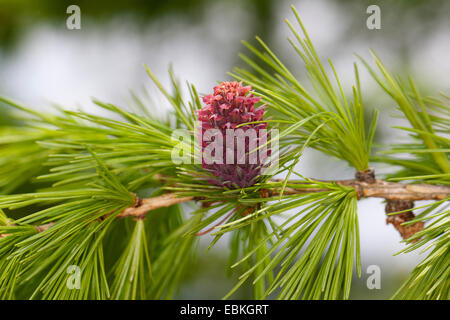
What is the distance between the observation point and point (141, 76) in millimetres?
1105

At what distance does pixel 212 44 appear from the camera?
3.45 ft

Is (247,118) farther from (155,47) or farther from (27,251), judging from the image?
(155,47)

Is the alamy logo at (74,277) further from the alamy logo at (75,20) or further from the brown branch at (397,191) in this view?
the alamy logo at (75,20)

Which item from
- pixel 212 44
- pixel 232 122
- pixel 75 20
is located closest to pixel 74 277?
pixel 232 122

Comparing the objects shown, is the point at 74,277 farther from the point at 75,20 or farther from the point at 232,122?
the point at 75,20

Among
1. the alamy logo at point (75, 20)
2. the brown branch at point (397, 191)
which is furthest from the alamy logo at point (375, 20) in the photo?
the alamy logo at point (75, 20)

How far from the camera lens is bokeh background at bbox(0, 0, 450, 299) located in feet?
2.98

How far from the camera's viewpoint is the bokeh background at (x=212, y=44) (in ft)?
2.98

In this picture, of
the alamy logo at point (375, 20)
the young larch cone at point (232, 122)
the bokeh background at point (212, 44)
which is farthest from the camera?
the bokeh background at point (212, 44)

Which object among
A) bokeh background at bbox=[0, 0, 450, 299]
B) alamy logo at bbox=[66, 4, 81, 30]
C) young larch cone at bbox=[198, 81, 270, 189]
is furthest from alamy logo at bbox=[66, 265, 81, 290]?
bokeh background at bbox=[0, 0, 450, 299]
